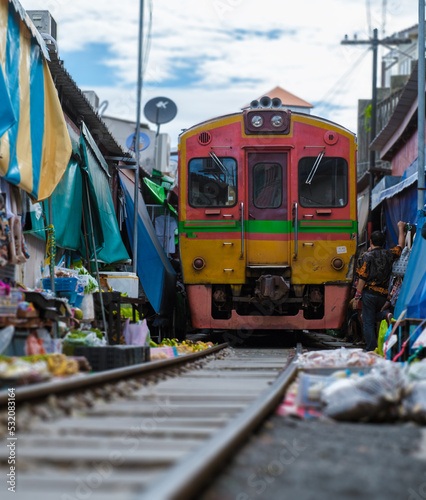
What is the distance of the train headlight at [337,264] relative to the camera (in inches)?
437

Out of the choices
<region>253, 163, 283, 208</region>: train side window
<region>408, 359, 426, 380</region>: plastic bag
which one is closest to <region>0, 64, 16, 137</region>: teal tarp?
<region>408, 359, 426, 380</region>: plastic bag

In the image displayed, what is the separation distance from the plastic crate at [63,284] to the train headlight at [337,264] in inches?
168

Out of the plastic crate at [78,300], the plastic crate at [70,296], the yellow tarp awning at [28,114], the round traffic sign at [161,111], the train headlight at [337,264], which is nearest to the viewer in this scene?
the yellow tarp awning at [28,114]

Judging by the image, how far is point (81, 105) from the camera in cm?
1088

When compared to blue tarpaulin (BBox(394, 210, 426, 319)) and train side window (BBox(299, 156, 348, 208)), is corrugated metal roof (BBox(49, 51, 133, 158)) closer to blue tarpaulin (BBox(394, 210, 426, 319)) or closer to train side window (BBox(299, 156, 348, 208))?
train side window (BBox(299, 156, 348, 208))

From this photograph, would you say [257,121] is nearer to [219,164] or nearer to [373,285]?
[219,164]

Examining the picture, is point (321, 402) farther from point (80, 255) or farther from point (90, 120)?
point (90, 120)

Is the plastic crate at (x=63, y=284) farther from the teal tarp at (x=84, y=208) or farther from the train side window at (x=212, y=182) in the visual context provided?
the train side window at (x=212, y=182)

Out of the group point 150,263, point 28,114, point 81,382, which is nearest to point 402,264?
point 150,263

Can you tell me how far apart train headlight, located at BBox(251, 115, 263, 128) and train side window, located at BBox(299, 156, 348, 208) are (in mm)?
833

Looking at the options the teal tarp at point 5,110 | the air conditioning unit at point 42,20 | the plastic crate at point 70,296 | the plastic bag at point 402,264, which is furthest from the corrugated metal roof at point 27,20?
the plastic bag at point 402,264

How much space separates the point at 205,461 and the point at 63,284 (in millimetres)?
6066

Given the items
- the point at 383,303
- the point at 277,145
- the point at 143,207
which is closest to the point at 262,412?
the point at 383,303

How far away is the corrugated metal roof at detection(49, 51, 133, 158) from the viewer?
30.6ft
